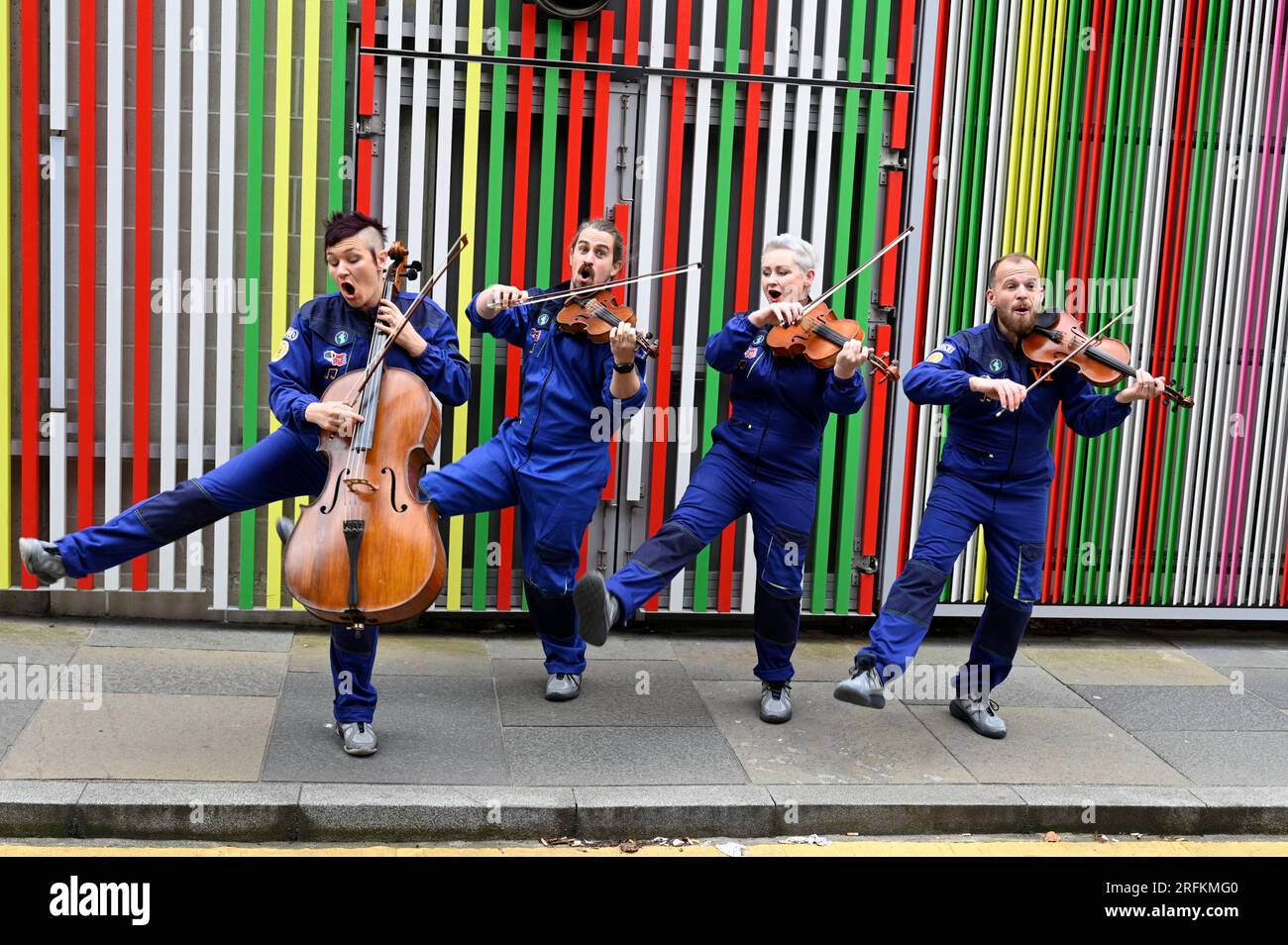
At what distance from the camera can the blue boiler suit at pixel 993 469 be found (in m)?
5.34

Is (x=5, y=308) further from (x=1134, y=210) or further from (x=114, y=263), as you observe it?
(x=1134, y=210)

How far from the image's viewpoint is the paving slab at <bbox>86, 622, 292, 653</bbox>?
6207mm

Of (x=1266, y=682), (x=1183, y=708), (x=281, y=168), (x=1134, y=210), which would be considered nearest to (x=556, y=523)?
(x=281, y=168)

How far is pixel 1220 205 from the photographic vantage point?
7.04m

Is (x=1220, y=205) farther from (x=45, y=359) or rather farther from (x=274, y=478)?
(x=45, y=359)

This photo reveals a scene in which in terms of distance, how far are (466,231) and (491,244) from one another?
0.44ft

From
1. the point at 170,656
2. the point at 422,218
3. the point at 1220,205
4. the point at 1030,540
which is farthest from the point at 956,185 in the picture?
the point at 170,656

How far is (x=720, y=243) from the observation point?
6.60 meters

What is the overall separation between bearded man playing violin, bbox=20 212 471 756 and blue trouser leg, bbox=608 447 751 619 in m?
0.96

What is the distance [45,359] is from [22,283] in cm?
37

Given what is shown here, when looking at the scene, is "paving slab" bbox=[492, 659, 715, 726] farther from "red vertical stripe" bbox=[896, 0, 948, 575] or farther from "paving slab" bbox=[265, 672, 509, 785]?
"red vertical stripe" bbox=[896, 0, 948, 575]

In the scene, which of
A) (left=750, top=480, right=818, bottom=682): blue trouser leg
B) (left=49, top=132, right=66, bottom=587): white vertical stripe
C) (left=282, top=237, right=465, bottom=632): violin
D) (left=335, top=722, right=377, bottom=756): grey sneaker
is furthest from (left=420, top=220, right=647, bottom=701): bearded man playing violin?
(left=49, top=132, right=66, bottom=587): white vertical stripe

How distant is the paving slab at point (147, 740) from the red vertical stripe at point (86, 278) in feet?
4.34

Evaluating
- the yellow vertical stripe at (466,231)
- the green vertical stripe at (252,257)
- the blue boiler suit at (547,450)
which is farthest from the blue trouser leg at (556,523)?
the green vertical stripe at (252,257)
